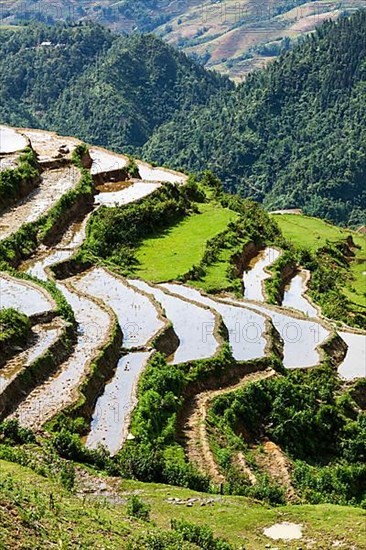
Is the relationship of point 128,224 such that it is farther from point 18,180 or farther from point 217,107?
point 217,107

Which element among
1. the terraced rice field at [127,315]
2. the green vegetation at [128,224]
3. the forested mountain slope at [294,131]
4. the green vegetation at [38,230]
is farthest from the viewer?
the forested mountain slope at [294,131]

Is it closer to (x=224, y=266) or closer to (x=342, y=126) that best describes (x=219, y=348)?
(x=224, y=266)

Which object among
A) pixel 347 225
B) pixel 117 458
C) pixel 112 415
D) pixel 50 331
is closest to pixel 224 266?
pixel 50 331

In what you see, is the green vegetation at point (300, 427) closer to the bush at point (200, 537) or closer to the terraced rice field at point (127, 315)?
the terraced rice field at point (127, 315)

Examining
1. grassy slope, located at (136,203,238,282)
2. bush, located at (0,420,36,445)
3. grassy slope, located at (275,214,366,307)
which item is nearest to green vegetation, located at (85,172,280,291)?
grassy slope, located at (136,203,238,282)

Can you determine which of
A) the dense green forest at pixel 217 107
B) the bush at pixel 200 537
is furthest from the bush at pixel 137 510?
the dense green forest at pixel 217 107

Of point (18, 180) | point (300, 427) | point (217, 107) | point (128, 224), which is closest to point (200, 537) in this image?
point (300, 427)
